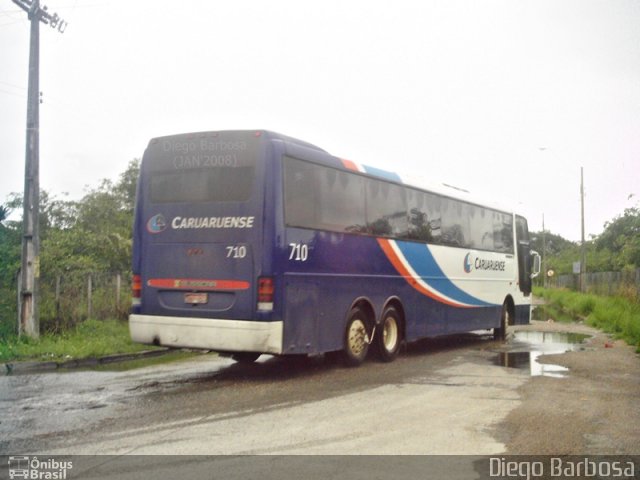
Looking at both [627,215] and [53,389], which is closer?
[53,389]

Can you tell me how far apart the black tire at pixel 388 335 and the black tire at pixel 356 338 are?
0.42 m

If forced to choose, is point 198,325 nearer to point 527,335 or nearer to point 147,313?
point 147,313

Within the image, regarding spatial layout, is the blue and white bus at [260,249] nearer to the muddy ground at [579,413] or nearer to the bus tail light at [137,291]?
the bus tail light at [137,291]

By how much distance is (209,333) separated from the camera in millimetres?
10055

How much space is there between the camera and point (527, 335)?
20281mm

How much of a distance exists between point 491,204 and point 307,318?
923 cm

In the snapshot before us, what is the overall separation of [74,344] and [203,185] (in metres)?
5.27

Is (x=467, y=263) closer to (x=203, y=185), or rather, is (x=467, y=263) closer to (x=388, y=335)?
(x=388, y=335)

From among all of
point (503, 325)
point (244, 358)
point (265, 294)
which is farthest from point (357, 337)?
point (503, 325)

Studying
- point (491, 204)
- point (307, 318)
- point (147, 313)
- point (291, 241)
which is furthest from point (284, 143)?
point (491, 204)

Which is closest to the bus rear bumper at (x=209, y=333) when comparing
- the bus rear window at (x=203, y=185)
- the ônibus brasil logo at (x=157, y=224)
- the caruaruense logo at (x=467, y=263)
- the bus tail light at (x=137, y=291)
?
the bus tail light at (x=137, y=291)

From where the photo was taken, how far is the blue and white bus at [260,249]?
9.98 meters

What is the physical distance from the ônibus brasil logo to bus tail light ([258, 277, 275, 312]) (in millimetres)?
1898

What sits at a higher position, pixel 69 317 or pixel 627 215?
pixel 627 215
